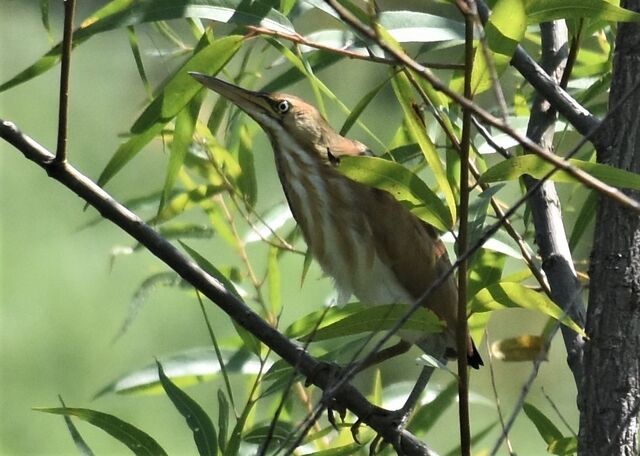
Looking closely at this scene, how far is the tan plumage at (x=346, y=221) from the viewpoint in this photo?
4.82 feet

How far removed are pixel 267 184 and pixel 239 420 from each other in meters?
2.44

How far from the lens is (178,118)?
1.19 m

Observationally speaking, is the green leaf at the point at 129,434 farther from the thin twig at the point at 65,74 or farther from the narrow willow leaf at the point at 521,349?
the narrow willow leaf at the point at 521,349

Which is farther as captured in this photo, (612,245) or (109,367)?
(109,367)

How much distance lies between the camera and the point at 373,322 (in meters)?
1.09

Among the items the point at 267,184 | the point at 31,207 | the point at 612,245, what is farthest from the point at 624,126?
the point at 31,207

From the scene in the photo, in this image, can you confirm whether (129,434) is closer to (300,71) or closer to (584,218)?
(300,71)

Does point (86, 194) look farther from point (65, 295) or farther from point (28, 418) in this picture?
point (65, 295)

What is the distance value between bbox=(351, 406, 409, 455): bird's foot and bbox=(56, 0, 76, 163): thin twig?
0.42m

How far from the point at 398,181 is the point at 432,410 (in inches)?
20.2

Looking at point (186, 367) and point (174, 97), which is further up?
point (174, 97)

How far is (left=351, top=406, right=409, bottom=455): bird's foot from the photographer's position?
1.19 metres

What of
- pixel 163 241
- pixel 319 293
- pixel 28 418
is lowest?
pixel 163 241

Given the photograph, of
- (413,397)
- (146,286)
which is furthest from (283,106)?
(413,397)
